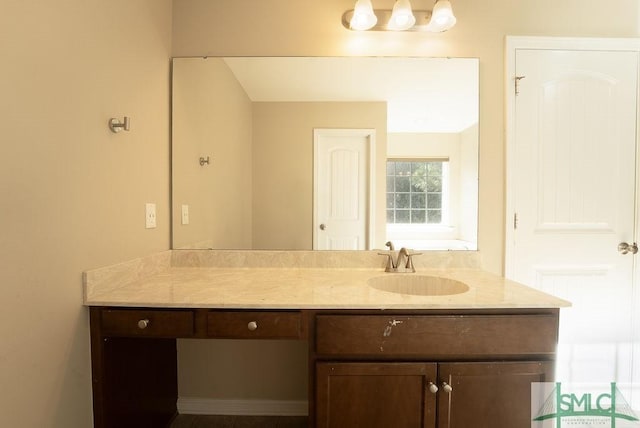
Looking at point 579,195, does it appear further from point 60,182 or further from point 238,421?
point 60,182

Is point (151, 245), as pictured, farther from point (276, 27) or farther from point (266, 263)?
point (276, 27)

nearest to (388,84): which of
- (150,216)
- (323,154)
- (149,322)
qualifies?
(323,154)

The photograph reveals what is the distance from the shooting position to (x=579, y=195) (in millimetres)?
1618

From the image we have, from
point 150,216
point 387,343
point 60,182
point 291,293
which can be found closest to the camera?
point 60,182

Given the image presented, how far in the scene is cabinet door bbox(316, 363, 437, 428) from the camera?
3.47 ft

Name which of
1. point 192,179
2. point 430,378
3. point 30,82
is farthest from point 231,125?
point 430,378

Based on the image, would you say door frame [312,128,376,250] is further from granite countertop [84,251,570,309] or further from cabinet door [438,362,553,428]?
cabinet door [438,362,553,428]

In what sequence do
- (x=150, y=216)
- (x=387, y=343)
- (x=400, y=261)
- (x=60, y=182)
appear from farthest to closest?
(x=400, y=261)
(x=150, y=216)
(x=387, y=343)
(x=60, y=182)

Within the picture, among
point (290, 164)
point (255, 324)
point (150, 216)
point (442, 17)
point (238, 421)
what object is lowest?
point (238, 421)

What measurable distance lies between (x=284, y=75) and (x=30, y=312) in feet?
4.86

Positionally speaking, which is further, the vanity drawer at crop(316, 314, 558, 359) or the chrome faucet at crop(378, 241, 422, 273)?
the chrome faucet at crop(378, 241, 422, 273)

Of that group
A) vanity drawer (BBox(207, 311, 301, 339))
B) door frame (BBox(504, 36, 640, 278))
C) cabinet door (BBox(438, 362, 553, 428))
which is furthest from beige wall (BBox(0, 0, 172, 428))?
door frame (BBox(504, 36, 640, 278))

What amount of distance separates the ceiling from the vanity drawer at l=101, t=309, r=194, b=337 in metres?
1.21

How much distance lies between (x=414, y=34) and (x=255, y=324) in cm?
169
